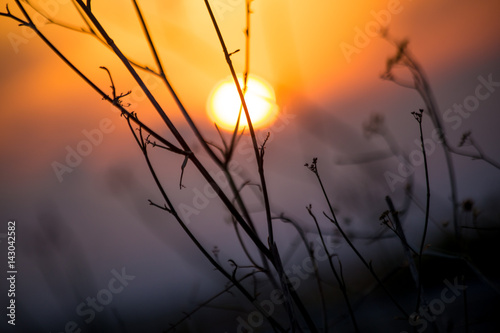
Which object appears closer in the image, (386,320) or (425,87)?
(425,87)

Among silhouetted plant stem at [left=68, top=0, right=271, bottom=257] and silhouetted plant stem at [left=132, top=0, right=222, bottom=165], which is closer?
silhouetted plant stem at [left=68, top=0, right=271, bottom=257]

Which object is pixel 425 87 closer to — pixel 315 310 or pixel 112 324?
pixel 315 310

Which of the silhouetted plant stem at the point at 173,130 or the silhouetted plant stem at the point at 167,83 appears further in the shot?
the silhouetted plant stem at the point at 167,83

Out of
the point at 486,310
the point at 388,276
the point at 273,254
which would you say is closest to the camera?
the point at 273,254

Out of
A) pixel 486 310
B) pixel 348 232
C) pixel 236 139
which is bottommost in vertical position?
pixel 486 310

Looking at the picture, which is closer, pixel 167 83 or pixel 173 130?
pixel 173 130

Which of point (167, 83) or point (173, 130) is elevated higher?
point (167, 83)

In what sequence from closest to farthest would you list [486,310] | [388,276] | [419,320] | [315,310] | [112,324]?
[419,320] → [388,276] → [486,310] → [112,324] → [315,310]

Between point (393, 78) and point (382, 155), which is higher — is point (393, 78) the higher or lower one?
the higher one

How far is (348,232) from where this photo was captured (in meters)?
2.47

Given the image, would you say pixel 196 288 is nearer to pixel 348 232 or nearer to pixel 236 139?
pixel 348 232

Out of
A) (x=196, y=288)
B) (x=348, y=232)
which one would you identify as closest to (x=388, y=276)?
(x=348, y=232)

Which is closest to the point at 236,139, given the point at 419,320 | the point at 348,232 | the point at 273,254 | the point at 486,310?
the point at 273,254

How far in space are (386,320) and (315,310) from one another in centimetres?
79
